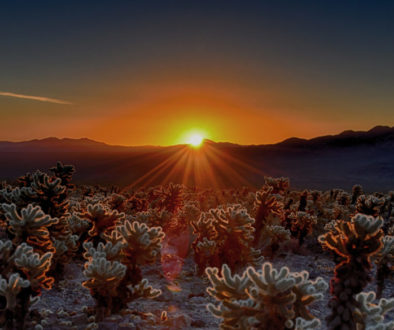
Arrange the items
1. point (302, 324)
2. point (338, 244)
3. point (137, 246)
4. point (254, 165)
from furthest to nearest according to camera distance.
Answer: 1. point (254, 165)
2. point (137, 246)
3. point (338, 244)
4. point (302, 324)

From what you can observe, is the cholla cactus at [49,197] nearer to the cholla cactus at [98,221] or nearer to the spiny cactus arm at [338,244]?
the cholla cactus at [98,221]

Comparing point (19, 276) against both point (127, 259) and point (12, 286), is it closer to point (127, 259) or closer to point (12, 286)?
point (12, 286)

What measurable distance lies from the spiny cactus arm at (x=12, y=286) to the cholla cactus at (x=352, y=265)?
17.0 ft

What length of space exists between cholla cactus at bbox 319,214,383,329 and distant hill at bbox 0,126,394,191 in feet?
206

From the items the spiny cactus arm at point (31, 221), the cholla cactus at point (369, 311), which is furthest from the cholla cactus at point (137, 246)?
the cholla cactus at point (369, 311)

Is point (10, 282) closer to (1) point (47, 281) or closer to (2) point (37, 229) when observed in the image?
(1) point (47, 281)

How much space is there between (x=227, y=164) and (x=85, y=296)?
317ft

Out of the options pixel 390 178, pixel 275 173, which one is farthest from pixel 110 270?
pixel 390 178

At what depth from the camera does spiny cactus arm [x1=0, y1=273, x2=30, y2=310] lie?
5.77 meters

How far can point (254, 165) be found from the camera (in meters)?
108

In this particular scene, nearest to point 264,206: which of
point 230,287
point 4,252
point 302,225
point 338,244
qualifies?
point 302,225

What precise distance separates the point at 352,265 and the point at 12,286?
18.8ft

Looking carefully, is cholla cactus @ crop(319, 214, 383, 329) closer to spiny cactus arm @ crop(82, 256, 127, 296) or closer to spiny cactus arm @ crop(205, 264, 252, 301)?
spiny cactus arm @ crop(205, 264, 252, 301)

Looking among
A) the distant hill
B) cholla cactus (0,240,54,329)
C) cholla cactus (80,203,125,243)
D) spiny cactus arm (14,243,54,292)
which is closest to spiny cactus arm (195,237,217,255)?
Result: cholla cactus (80,203,125,243)
